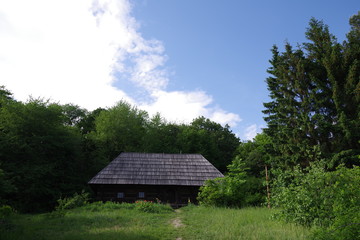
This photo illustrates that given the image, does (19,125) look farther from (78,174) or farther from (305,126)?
(305,126)

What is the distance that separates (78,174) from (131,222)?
14.9m

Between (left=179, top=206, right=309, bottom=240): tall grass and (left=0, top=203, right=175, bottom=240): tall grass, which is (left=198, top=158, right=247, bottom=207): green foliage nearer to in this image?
(left=0, top=203, right=175, bottom=240): tall grass

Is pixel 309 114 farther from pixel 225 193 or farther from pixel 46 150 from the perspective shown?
pixel 46 150

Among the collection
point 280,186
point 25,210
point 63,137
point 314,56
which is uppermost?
point 314,56

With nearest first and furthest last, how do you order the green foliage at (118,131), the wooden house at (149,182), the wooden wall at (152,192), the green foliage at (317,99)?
the green foliage at (317,99) → the wooden house at (149,182) → the wooden wall at (152,192) → the green foliage at (118,131)

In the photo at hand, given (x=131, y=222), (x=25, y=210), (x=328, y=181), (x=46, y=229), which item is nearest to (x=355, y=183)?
(x=328, y=181)

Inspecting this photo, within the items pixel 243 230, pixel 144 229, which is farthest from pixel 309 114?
pixel 144 229

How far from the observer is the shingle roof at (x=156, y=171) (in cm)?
1877

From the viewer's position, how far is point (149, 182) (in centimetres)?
1870

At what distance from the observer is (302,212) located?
7.73 metres

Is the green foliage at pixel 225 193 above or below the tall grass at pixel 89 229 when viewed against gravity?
above

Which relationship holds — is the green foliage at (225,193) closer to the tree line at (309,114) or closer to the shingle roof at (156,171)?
the tree line at (309,114)

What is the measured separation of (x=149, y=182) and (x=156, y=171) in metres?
1.56

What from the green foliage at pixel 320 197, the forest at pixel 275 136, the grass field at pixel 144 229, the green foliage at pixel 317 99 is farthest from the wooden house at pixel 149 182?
the green foliage at pixel 320 197
